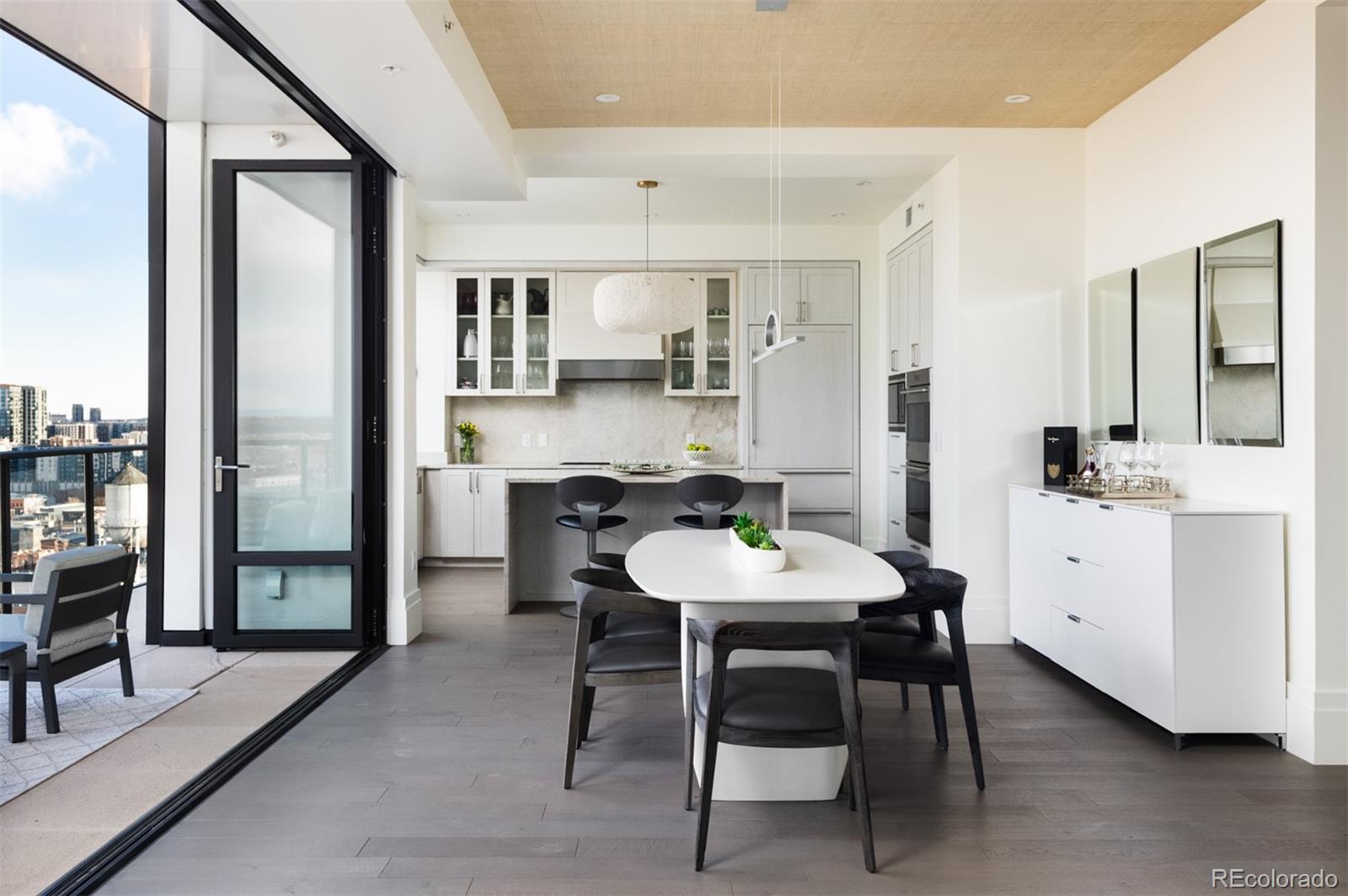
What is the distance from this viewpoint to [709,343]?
6805 mm

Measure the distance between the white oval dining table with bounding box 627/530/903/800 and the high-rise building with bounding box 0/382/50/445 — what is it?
352 centimetres

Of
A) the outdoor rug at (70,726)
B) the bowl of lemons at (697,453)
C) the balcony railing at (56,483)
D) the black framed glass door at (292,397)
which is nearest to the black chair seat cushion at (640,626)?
the black framed glass door at (292,397)

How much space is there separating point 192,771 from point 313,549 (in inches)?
62.1

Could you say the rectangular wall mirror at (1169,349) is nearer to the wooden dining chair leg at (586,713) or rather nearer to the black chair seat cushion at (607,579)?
the black chair seat cushion at (607,579)

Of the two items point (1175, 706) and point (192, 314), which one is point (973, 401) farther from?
point (192, 314)

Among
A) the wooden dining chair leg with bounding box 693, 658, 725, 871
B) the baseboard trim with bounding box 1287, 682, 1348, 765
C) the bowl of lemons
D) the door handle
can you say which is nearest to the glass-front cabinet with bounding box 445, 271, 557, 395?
the bowl of lemons

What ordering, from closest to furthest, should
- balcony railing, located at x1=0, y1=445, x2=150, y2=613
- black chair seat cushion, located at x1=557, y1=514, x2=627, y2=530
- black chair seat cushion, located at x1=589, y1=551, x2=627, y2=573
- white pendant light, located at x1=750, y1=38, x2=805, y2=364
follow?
black chair seat cushion, located at x1=589, y1=551, x2=627, y2=573 → white pendant light, located at x1=750, y1=38, x2=805, y2=364 → balcony railing, located at x1=0, y1=445, x2=150, y2=613 → black chair seat cushion, located at x1=557, y1=514, x2=627, y2=530

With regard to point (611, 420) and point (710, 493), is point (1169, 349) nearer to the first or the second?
point (710, 493)

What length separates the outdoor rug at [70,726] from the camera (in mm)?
2615

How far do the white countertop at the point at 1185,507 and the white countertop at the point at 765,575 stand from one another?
3.67ft

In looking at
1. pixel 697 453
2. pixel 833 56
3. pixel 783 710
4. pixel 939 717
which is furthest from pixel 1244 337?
pixel 697 453

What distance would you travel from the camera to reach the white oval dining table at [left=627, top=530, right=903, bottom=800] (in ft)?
7.29

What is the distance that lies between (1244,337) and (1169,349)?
0.45 meters

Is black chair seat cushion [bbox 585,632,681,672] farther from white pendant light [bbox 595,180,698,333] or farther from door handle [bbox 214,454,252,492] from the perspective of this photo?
door handle [bbox 214,454,252,492]
